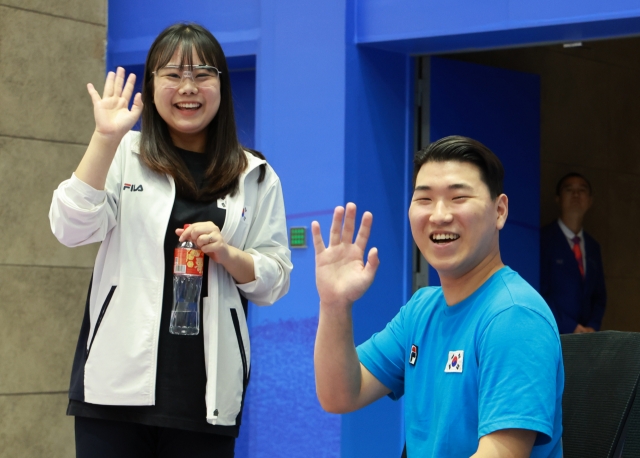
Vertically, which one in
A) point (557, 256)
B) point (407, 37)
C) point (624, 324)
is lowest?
point (624, 324)

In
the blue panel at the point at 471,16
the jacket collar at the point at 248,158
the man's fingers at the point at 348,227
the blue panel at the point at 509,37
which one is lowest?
the man's fingers at the point at 348,227

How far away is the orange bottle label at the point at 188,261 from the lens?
98.1 inches

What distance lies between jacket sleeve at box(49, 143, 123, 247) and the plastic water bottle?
8.1 inches

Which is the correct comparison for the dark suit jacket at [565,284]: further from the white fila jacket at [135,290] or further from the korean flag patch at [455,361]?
the korean flag patch at [455,361]

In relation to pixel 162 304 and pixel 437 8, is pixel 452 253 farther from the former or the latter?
pixel 437 8

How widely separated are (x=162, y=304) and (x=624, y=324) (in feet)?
19.4

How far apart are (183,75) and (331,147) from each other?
2.20 m

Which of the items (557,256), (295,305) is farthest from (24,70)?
(557,256)

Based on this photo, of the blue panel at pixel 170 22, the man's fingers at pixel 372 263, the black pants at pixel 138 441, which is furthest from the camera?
the blue panel at pixel 170 22

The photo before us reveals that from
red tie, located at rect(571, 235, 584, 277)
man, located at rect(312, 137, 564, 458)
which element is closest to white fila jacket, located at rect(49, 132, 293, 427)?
man, located at rect(312, 137, 564, 458)

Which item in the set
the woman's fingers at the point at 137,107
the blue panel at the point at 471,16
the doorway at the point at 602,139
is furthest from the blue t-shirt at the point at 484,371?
the doorway at the point at 602,139

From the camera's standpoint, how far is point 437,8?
464cm

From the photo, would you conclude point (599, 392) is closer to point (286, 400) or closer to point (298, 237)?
point (298, 237)

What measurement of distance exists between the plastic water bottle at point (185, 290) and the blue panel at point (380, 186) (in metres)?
2.34
